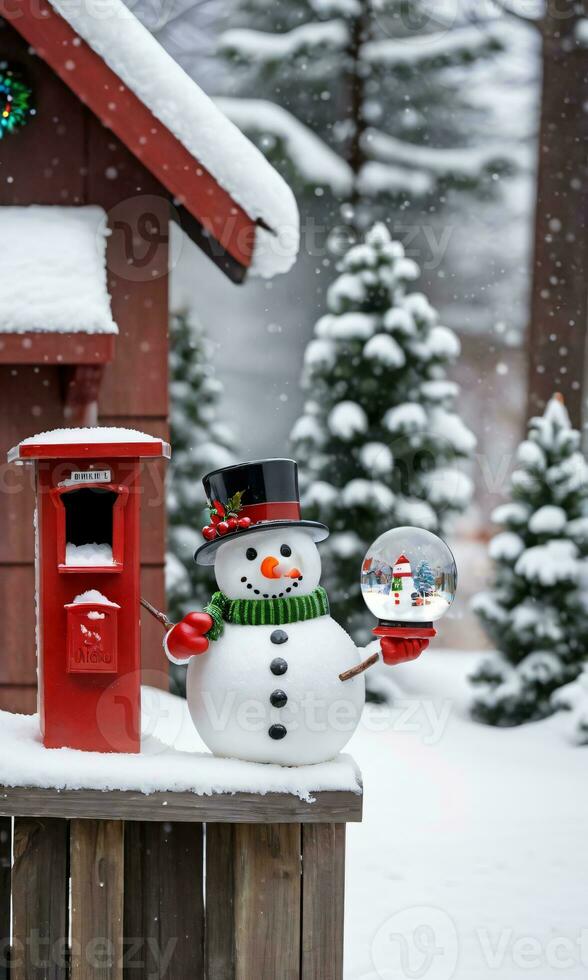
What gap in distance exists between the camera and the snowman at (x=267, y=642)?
2.32 meters

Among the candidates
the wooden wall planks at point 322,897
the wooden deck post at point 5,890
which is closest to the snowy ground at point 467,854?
the wooden wall planks at point 322,897

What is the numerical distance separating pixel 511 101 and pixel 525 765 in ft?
25.0

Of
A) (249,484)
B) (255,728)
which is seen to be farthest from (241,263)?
(255,728)

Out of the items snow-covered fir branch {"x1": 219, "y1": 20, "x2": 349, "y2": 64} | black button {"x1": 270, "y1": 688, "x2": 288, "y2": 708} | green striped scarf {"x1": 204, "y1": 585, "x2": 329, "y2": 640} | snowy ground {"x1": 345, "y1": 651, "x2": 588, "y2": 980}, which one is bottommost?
snowy ground {"x1": 345, "y1": 651, "x2": 588, "y2": 980}

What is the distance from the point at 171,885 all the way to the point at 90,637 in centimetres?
66

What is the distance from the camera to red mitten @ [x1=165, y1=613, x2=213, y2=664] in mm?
2348

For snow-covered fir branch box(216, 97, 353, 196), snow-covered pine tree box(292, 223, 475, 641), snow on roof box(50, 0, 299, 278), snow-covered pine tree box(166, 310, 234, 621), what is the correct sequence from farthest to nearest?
snow-covered fir branch box(216, 97, 353, 196) → snow-covered pine tree box(166, 310, 234, 621) → snow-covered pine tree box(292, 223, 475, 641) → snow on roof box(50, 0, 299, 278)

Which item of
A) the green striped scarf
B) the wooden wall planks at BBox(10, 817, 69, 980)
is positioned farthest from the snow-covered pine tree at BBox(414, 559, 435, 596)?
the wooden wall planks at BBox(10, 817, 69, 980)

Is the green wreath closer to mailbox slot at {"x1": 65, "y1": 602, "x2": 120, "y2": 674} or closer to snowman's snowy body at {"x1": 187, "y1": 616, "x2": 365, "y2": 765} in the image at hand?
mailbox slot at {"x1": 65, "y1": 602, "x2": 120, "y2": 674}

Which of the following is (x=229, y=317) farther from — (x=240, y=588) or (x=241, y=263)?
(x=240, y=588)

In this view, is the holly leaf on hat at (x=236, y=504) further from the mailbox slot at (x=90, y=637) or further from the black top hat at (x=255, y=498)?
the mailbox slot at (x=90, y=637)

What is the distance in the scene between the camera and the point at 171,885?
2.48 m

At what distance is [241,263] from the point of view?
154 inches

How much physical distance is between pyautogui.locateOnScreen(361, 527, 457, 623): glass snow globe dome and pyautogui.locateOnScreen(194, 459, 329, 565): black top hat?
21 cm
